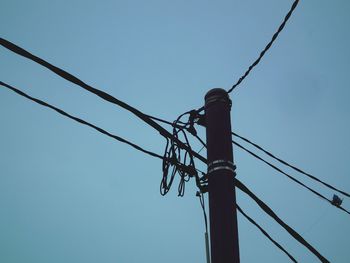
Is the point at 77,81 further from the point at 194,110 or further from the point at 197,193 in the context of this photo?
the point at 197,193

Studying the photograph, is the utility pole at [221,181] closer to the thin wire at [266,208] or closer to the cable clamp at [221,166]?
the cable clamp at [221,166]

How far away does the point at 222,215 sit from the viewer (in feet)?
9.35

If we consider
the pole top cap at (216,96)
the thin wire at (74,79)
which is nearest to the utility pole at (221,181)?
the pole top cap at (216,96)

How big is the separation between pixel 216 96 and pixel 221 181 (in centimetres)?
99

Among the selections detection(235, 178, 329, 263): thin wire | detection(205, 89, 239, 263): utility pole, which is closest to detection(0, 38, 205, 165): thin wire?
detection(205, 89, 239, 263): utility pole

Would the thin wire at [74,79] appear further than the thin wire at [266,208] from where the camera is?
No

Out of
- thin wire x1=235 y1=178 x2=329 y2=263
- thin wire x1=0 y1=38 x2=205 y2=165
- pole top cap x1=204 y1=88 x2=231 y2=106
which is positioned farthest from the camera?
thin wire x1=235 y1=178 x2=329 y2=263

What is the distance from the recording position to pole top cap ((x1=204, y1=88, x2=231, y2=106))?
138 inches

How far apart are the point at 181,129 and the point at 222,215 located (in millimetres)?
1692

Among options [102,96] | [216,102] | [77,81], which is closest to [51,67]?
[77,81]

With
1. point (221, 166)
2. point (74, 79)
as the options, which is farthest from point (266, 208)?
point (74, 79)

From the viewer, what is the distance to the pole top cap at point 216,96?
3502mm

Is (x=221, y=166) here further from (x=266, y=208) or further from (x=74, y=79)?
(x=74, y=79)

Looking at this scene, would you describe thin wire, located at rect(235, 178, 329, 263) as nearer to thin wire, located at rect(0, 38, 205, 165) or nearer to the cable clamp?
the cable clamp
